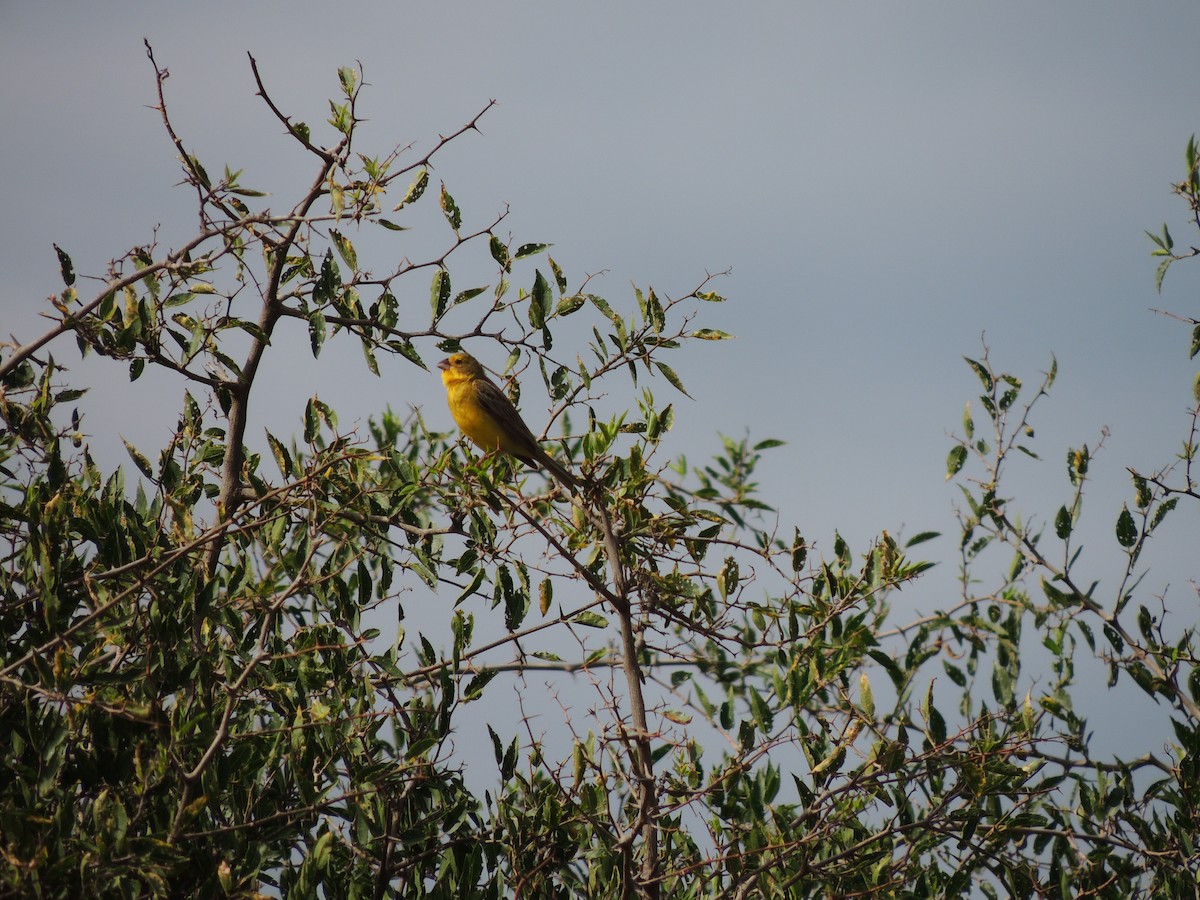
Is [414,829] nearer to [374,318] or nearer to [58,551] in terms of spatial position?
[58,551]

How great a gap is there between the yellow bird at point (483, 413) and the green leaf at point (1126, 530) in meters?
3.20

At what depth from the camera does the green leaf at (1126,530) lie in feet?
19.7

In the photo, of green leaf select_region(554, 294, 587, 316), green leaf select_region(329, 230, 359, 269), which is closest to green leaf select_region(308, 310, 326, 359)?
green leaf select_region(329, 230, 359, 269)

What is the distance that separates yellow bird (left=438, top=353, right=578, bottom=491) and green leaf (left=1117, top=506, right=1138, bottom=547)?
320 cm

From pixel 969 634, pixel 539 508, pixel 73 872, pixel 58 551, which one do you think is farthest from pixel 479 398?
pixel 73 872

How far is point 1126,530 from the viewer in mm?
6004

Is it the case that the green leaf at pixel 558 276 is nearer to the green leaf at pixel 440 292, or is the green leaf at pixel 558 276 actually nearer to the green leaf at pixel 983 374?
the green leaf at pixel 440 292

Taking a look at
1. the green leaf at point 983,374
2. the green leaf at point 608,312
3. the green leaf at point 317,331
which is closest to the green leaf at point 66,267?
the green leaf at point 317,331

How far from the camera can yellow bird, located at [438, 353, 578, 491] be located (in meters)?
7.26

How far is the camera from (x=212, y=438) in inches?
184

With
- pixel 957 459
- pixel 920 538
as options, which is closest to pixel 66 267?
pixel 920 538

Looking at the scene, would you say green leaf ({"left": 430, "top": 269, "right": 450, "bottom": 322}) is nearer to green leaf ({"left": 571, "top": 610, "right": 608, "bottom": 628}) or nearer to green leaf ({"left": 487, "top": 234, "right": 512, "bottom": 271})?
Result: green leaf ({"left": 487, "top": 234, "right": 512, "bottom": 271})

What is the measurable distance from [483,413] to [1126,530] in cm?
414

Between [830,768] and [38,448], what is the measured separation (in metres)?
3.27
